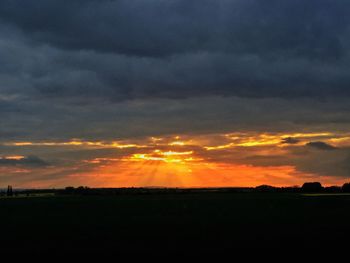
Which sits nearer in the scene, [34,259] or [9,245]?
[34,259]

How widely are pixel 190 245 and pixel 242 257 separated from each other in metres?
5.25

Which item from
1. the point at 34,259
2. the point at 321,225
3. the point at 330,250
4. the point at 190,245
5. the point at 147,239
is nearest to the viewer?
the point at 34,259

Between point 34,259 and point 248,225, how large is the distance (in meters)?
21.8

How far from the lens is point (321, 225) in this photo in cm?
4597

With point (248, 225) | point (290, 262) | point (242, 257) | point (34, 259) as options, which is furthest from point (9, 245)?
point (248, 225)

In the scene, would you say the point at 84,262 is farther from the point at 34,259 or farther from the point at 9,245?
the point at 9,245

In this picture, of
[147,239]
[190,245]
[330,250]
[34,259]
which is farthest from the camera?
[147,239]

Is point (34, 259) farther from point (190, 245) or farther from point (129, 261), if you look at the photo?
point (190, 245)

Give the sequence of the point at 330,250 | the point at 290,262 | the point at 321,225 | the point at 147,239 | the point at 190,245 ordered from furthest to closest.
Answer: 1. the point at 321,225
2. the point at 147,239
3. the point at 190,245
4. the point at 330,250
5. the point at 290,262

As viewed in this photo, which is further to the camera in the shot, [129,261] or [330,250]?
[330,250]

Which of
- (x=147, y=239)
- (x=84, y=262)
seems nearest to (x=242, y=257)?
(x=84, y=262)

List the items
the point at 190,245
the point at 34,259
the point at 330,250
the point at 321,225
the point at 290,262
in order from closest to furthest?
1. the point at 290,262
2. the point at 34,259
3. the point at 330,250
4. the point at 190,245
5. the point at 321,225

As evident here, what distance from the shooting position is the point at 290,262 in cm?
2667

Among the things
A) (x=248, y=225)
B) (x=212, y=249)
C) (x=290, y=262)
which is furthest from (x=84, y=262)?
(x=248, y=225)
